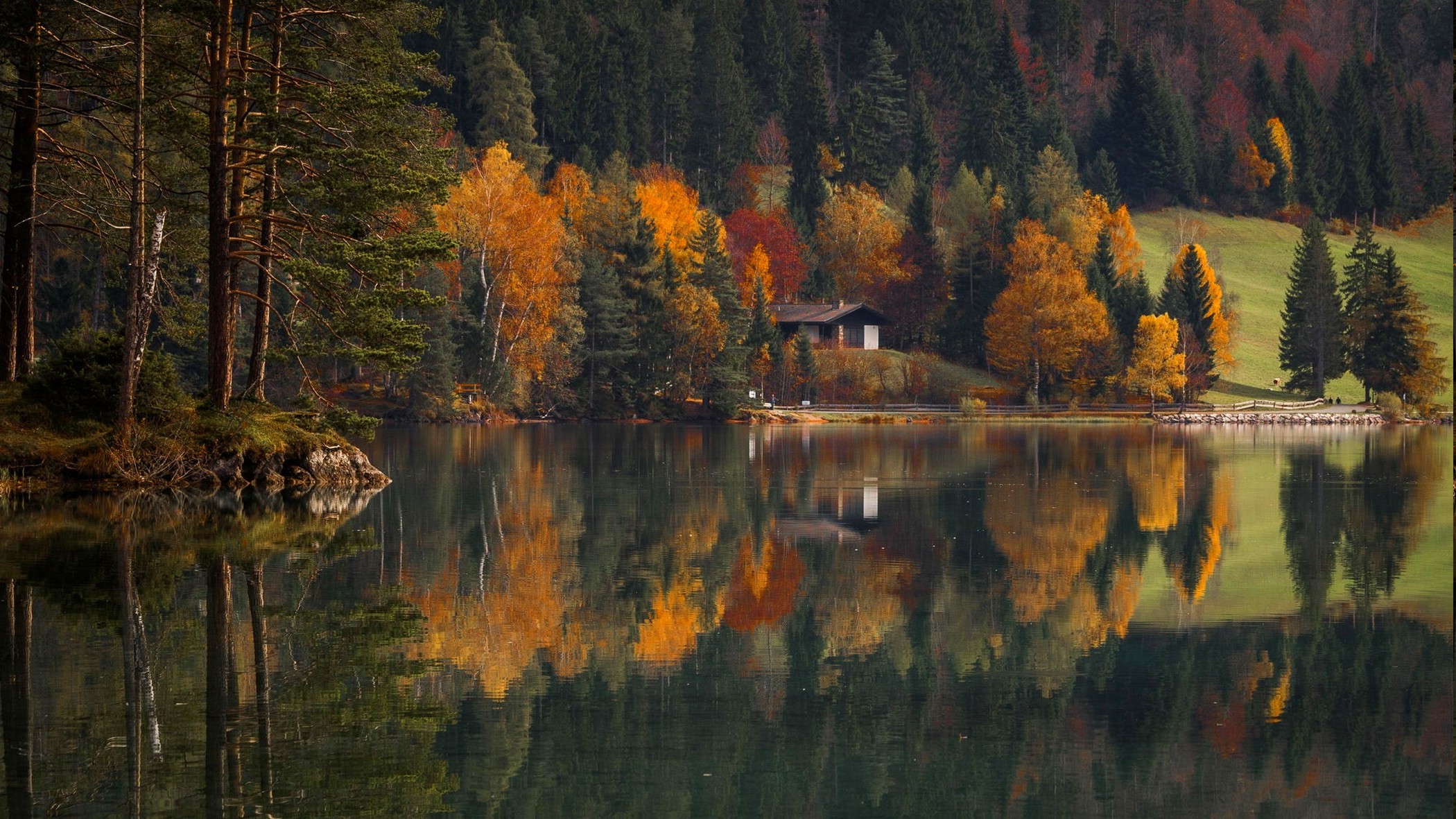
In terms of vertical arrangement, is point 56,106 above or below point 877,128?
below

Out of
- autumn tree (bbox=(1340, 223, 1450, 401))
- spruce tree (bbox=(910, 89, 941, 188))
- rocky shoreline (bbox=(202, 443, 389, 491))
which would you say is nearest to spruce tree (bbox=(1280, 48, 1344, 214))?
spruce tree (bbox=(910, 89, 941, 188))

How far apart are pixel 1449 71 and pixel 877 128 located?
284 feet

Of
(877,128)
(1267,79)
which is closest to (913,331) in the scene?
(877,128)

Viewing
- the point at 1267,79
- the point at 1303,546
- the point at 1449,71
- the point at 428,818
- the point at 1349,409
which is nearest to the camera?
the point at 428,818

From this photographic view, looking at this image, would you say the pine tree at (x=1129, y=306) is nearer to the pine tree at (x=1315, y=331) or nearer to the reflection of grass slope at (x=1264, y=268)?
the reflection of grass slope at (x=1264, y=268)

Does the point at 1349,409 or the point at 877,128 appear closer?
the point at 1349,409

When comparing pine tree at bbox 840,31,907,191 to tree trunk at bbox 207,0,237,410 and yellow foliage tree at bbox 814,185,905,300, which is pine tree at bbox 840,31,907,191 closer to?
yellow foliage tree at bbox 814,185,905,300

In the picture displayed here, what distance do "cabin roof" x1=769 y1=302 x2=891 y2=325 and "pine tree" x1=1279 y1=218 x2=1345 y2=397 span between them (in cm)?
2824

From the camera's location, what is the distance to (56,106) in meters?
35.2

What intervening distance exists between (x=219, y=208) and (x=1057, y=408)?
72.9 meters

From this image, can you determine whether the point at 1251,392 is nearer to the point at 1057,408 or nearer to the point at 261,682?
the point at 1057,408

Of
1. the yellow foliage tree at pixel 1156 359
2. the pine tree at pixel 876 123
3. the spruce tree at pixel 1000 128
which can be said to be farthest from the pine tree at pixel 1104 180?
the yellow foliage tree at pixel 1156 359

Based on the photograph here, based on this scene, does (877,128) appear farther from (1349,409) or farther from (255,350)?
(255,350)

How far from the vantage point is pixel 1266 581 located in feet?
67.8
